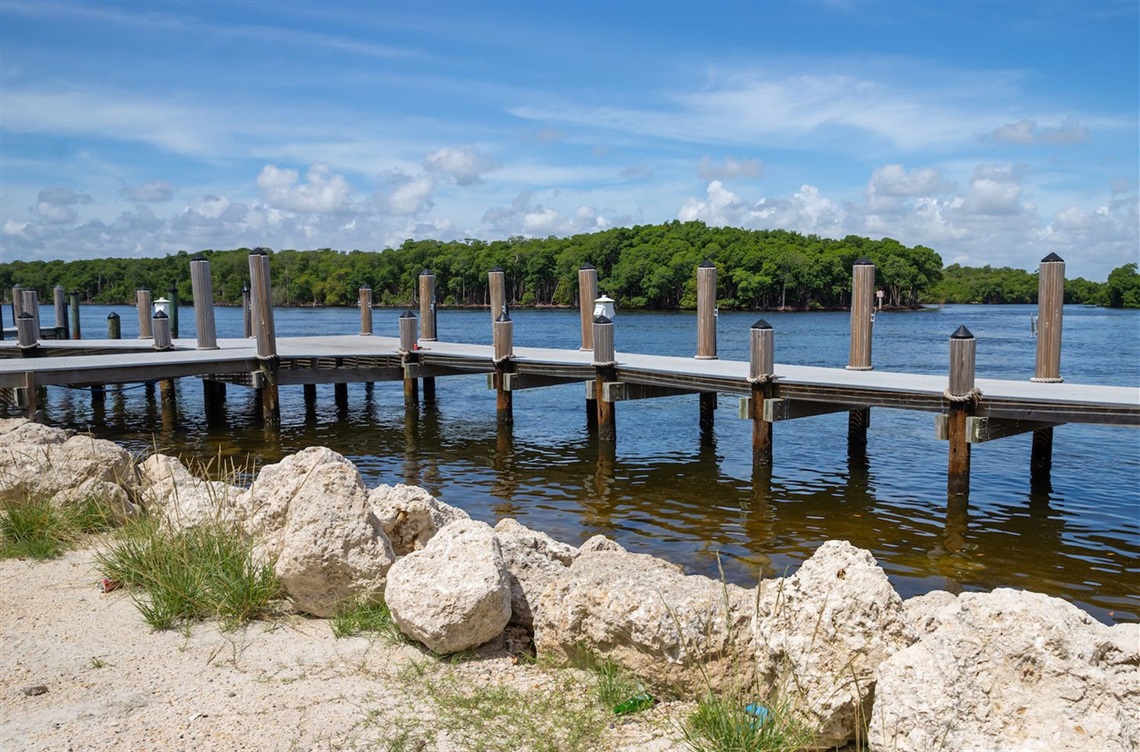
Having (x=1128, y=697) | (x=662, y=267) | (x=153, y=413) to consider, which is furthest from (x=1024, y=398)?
(x=662, y=267)

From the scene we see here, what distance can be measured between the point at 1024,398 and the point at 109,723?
1158cm

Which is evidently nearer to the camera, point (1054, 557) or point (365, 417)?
point (1054, 557)

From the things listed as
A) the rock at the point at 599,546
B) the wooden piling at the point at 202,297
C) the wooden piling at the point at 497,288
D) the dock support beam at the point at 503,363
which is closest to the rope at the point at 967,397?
the rock at the point at 599,546

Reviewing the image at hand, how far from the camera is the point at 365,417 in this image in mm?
23156

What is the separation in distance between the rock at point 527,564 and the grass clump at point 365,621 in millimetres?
877

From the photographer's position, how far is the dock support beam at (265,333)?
62.8 ft

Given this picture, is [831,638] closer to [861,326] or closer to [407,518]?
[407,518]

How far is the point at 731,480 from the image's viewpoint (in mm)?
15484

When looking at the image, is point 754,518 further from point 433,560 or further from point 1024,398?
point 433,560

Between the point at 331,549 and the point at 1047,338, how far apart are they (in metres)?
12.6

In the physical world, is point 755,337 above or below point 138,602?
above

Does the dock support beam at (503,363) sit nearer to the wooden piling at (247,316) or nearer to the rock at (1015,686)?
the wooden piling at (247,316)

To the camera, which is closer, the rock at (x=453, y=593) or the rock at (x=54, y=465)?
the rock at (x=453, y=593)

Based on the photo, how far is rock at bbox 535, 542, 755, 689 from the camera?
5.30 m
